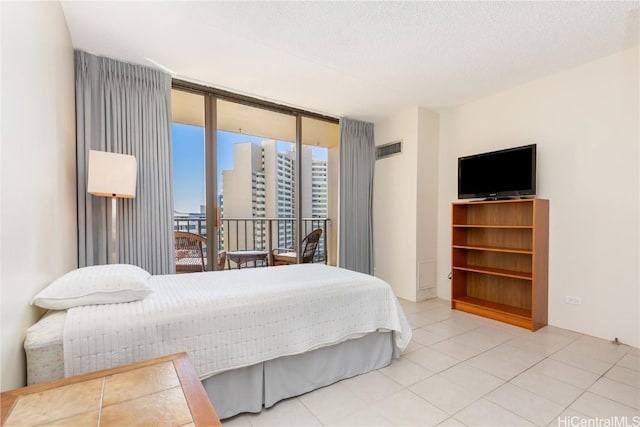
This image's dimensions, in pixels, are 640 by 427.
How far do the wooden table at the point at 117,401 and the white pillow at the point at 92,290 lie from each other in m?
0.59

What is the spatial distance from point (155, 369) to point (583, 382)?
8.67 ft

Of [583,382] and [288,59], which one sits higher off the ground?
[288,59]

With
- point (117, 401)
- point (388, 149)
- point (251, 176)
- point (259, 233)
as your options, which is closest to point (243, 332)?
point (117, 401)

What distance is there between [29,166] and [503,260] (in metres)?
4.15

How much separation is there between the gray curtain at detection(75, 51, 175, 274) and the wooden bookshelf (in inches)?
132

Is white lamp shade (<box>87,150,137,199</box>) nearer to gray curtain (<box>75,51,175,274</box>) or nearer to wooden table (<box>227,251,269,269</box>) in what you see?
gray curtain (<box>75,51,175,274</box>)

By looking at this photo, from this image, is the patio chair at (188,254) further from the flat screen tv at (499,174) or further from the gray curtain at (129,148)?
the flat screen tv at (499,174)

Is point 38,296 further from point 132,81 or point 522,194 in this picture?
point 522,194

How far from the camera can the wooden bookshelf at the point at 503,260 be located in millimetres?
3002

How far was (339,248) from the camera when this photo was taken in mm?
4336

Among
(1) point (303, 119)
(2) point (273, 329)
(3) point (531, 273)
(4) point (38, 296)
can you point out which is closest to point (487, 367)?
(3) point (531, 273)

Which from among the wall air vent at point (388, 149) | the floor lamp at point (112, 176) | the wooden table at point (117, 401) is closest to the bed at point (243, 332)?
the wooden table at point (117, 401)

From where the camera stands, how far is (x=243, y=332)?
5.51 feet

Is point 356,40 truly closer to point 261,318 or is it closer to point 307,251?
point 261,318
